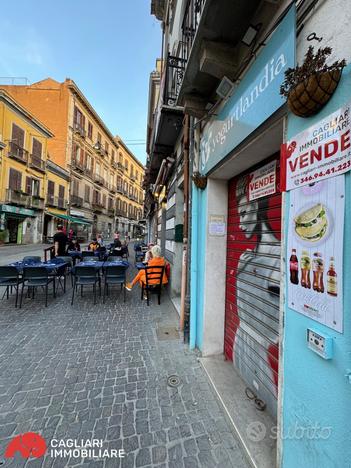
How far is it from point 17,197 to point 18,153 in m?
3.75

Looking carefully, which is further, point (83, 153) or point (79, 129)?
point (83, 153)

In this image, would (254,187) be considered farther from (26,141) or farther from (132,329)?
(26,141)

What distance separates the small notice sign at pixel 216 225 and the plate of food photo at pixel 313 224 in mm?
1745

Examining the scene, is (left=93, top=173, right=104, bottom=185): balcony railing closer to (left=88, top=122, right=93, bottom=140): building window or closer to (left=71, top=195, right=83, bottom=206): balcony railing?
(left=71, top=195, right=83, bottom=206): balcony railing

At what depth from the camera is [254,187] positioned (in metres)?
2.61

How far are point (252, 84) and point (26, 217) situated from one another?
23428 mm

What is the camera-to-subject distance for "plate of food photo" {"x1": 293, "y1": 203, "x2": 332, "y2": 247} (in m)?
1.28

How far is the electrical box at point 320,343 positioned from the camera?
1.20 meters

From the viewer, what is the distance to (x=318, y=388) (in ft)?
4.19

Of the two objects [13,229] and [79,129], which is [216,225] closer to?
[13,229]

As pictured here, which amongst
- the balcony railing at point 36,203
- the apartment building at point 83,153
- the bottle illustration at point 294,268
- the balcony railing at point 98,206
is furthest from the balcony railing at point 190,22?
the balcony railing at point 98,206

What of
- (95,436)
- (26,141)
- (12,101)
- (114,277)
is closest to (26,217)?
(26,141)

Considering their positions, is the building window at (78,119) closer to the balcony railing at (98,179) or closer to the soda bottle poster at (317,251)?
the balcony railing at (98,179)

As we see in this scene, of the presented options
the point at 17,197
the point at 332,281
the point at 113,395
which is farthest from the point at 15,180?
the point at 332,281
